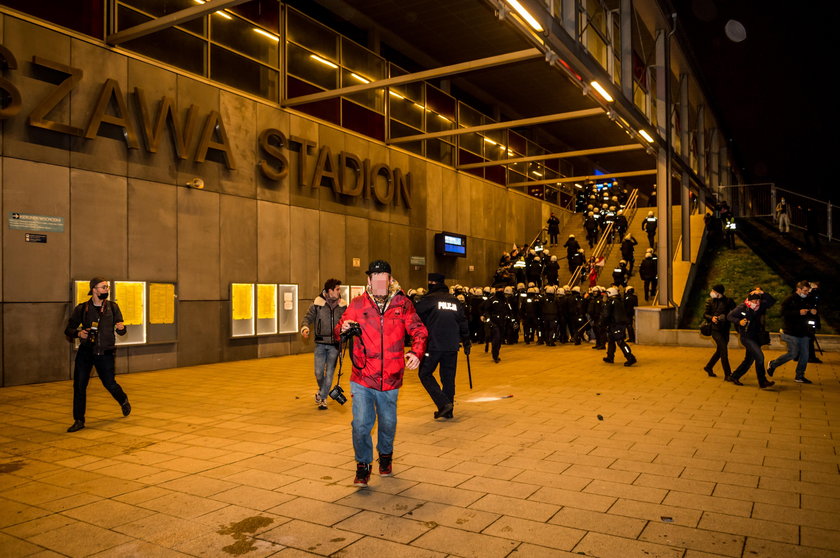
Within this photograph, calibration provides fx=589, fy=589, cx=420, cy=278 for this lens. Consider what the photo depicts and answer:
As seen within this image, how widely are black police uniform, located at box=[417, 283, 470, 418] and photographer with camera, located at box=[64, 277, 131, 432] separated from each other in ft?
12.5

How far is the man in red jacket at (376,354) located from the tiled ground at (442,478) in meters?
0.48

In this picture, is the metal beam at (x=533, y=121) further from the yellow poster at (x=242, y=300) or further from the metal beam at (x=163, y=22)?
the metal beam at (x=163, y=22)

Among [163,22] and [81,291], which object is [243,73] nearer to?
[163,22]

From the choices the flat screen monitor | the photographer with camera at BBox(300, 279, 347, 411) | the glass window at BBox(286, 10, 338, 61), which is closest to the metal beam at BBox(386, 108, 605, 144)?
the glass window at BBox(286, 10, 338, 61)

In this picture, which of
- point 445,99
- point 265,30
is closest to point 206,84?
point 265,30

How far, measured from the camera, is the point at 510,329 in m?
18.6

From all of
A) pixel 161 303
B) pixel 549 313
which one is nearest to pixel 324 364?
pixel 161 303

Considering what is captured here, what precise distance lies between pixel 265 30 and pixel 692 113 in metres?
24.2

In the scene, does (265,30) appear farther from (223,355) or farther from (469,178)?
(469,178)

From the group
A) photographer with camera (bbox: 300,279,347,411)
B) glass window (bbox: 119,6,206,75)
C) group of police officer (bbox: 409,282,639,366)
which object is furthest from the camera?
group of police officer (bbox: 409,282,639,366)

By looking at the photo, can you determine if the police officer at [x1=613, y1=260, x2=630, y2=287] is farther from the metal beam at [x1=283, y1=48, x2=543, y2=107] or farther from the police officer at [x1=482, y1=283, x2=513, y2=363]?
the metal beam at [x1=283, y1=48, x2=543, y2=107]

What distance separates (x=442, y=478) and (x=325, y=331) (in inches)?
144

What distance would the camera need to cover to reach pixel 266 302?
1574cm

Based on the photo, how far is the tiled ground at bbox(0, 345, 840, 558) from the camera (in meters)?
3.78
